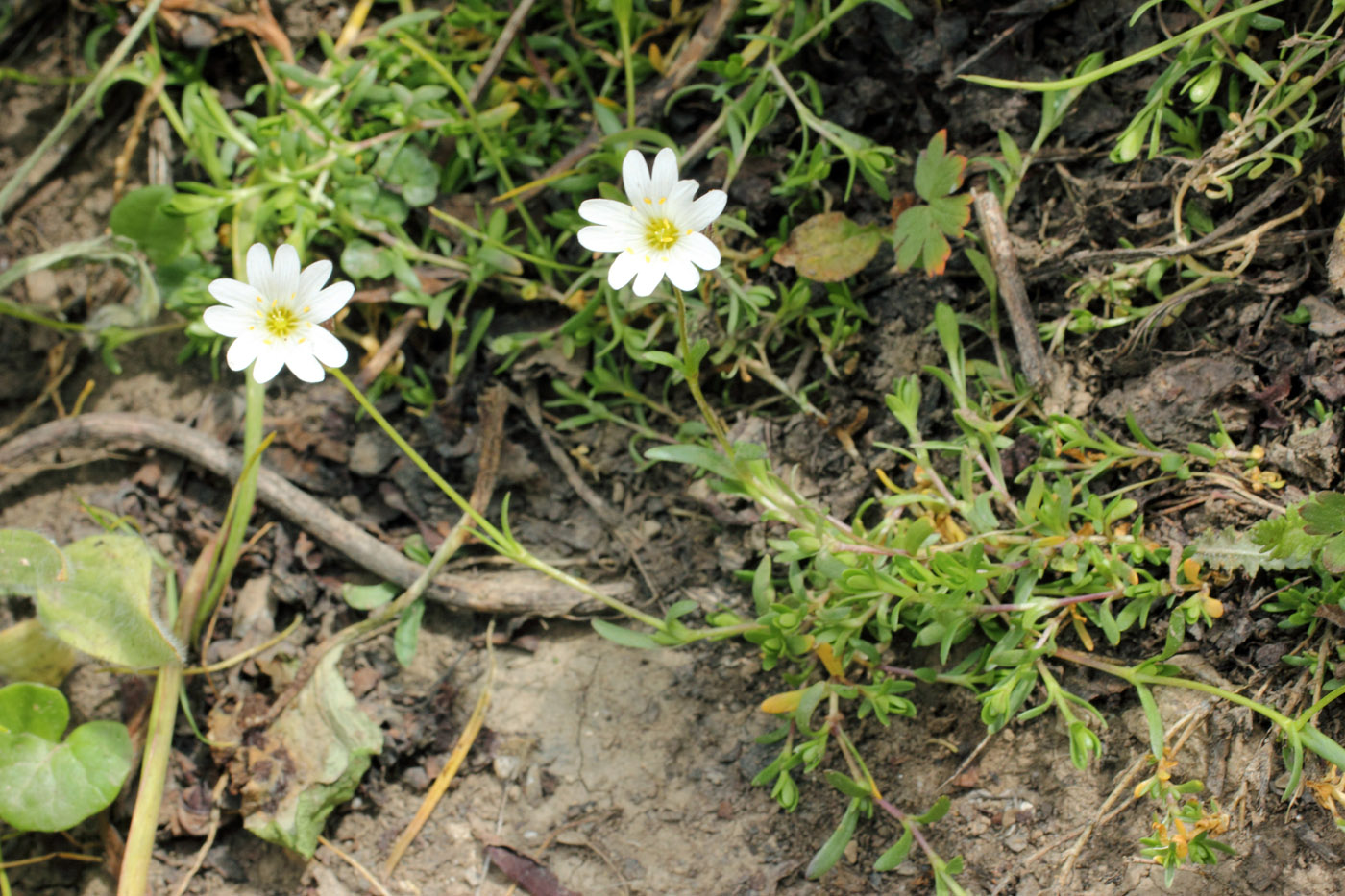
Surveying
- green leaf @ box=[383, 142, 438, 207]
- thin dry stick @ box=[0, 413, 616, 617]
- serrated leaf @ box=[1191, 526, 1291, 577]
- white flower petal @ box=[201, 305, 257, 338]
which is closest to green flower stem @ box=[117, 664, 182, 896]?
thin dry stick @ box=[0, 413, 616, 617]

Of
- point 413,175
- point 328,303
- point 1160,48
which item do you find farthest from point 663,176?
point 413,175

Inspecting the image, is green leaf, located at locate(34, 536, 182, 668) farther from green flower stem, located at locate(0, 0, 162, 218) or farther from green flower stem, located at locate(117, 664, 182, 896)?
green flower stem, located at locate(0, 0, 162, 218)

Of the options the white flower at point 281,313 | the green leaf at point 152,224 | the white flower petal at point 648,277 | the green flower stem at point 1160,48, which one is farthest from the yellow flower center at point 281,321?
the green flower stem at point 1160,48

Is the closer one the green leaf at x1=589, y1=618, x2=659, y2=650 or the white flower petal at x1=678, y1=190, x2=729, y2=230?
the white flower petal at x1=678, y1=190, x2=729, y2=230

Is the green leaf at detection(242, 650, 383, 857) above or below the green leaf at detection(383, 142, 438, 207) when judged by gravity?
below

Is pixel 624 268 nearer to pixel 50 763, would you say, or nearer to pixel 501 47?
pixel 501 47

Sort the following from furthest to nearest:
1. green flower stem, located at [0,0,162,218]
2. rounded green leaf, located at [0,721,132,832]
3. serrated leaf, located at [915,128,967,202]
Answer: green flower stem, located at [0,0,162,218] → rounded green leaf, located at [0,721,132,832] → serrated leaf, located at [915,128,967,202]

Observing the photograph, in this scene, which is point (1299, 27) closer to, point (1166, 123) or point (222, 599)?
point (1166, 123)
